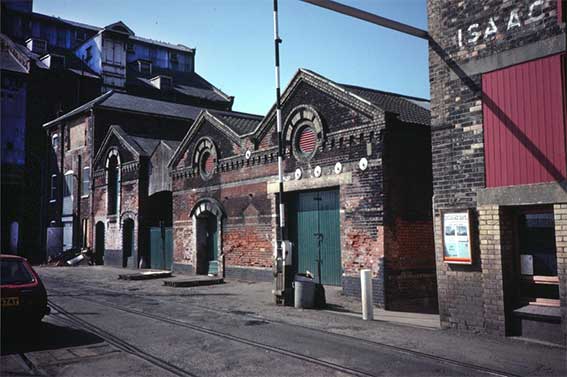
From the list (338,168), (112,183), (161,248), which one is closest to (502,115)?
(338,168)

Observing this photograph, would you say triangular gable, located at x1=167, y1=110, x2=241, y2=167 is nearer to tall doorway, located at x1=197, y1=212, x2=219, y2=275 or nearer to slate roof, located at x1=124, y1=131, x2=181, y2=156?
slate roof, located at x1=124, y1=131, x2=181, y2=156

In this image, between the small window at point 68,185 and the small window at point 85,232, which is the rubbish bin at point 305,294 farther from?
the small window at point 68,185

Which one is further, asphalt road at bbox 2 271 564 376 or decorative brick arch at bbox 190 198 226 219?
decorative brick arch at bbox 190 198 226 219

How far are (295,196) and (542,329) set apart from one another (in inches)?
361

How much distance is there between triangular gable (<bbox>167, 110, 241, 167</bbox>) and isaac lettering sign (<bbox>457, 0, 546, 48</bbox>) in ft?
34.3

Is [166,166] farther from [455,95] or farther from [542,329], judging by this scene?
[542,329]

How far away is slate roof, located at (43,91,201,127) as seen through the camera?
31.7 m

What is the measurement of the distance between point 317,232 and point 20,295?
9010 millimetres

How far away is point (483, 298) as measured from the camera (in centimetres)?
887

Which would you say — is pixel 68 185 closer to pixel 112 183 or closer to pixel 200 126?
pixel 112 183

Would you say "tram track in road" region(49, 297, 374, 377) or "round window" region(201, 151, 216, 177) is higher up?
"round window" region(201, 151, 216, 177)

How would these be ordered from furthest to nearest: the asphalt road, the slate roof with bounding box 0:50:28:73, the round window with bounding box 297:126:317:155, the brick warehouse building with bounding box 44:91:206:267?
the slate roof with bounding box 0:50:28:73
the brick warehouse building with bounding box 44:91:206:267
the round window with bounding box 297:126:317:155
the asphalt road

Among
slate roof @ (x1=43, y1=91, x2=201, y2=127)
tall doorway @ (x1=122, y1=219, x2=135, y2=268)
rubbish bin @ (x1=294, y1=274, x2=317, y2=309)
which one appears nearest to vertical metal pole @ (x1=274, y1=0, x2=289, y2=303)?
rubbish bin @ (x1=294, y1=274, x2=317, y2=309)

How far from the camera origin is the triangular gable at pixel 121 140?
26.1 metres
